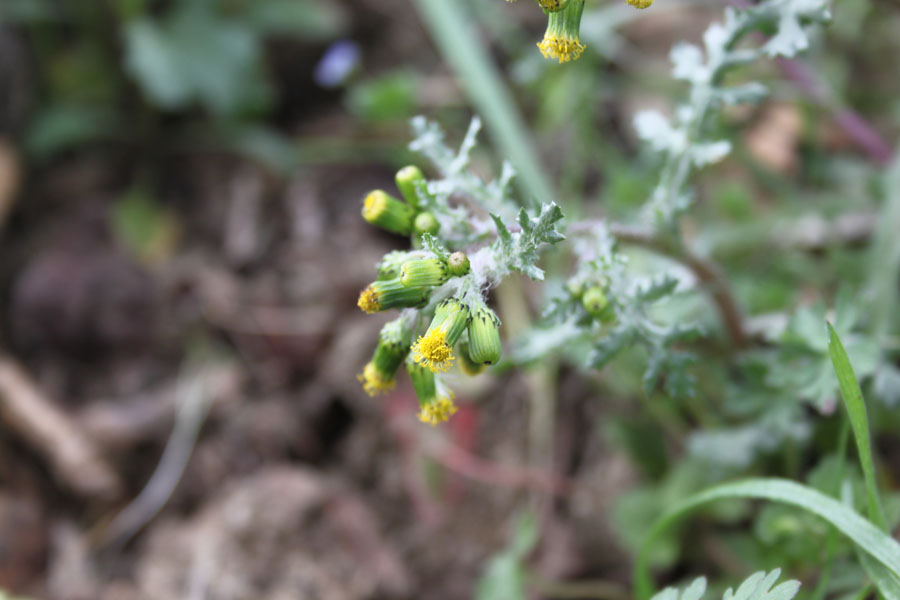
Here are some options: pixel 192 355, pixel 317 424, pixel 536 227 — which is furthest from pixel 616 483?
pixel 192 355

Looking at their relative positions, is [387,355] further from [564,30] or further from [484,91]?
[484,91]

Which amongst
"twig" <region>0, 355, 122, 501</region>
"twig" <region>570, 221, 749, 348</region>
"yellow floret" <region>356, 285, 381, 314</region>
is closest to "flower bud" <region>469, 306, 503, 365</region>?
"yellow floret" <region>356, 285, 381, 314</region>

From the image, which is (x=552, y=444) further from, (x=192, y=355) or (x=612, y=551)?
(x=192, y=355)

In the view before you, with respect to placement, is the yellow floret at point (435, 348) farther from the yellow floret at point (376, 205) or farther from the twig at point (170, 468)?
the twig at point (170, 468)

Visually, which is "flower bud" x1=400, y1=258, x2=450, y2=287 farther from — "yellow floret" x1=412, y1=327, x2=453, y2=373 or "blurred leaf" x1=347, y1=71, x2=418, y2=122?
"blurred leaf" x1=347, y1=71, x2=418, y2=122

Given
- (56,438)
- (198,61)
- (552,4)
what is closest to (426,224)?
(552,4)
